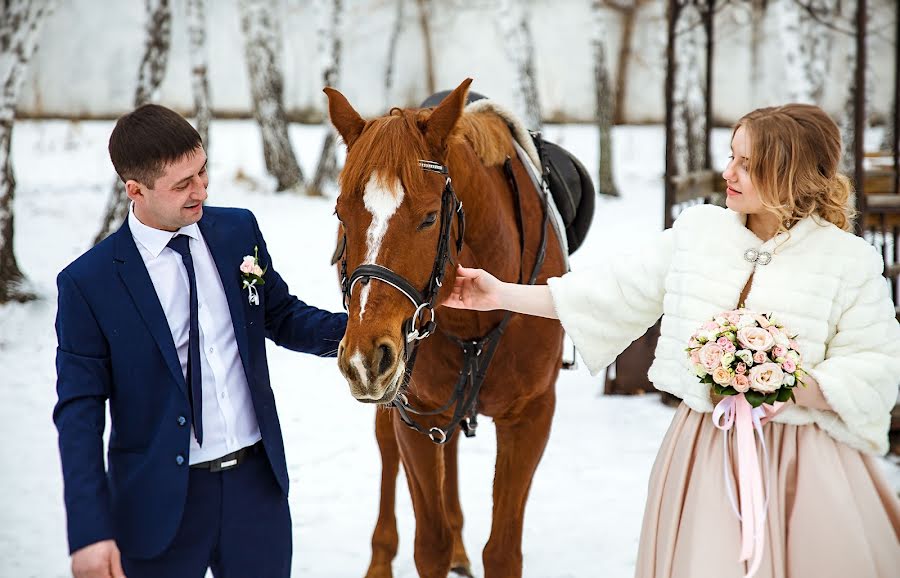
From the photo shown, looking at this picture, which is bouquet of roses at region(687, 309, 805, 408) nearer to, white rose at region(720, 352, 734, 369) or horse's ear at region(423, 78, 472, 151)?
white rose at region(720, 352, 734, 369)

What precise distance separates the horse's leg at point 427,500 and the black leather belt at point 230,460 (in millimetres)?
664

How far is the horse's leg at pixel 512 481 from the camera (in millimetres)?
2369

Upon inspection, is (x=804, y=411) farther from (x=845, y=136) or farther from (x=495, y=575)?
(x=845, y=136)

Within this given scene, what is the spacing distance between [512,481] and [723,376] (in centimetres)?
106

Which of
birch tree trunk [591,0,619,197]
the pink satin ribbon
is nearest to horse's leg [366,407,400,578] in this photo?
the pink satin ribbon

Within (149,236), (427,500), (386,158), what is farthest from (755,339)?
(427,500)

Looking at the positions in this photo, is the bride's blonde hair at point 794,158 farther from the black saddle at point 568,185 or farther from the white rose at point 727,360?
the black saddle at point 568,185

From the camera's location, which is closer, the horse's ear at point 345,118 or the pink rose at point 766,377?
the pink rose at point 766,377

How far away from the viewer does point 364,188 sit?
5.34 ft

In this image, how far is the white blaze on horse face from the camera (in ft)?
5.28

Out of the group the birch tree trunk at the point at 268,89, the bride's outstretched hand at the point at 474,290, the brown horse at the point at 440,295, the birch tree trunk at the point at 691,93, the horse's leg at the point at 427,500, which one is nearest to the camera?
the brown horse at the point at 440,295

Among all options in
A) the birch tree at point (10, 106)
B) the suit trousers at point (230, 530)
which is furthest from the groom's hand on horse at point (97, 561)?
the birch tree at point (10, 106)

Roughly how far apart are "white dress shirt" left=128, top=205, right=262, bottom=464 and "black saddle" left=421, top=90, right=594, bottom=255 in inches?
48.3

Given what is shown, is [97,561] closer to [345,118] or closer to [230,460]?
[230,460]
